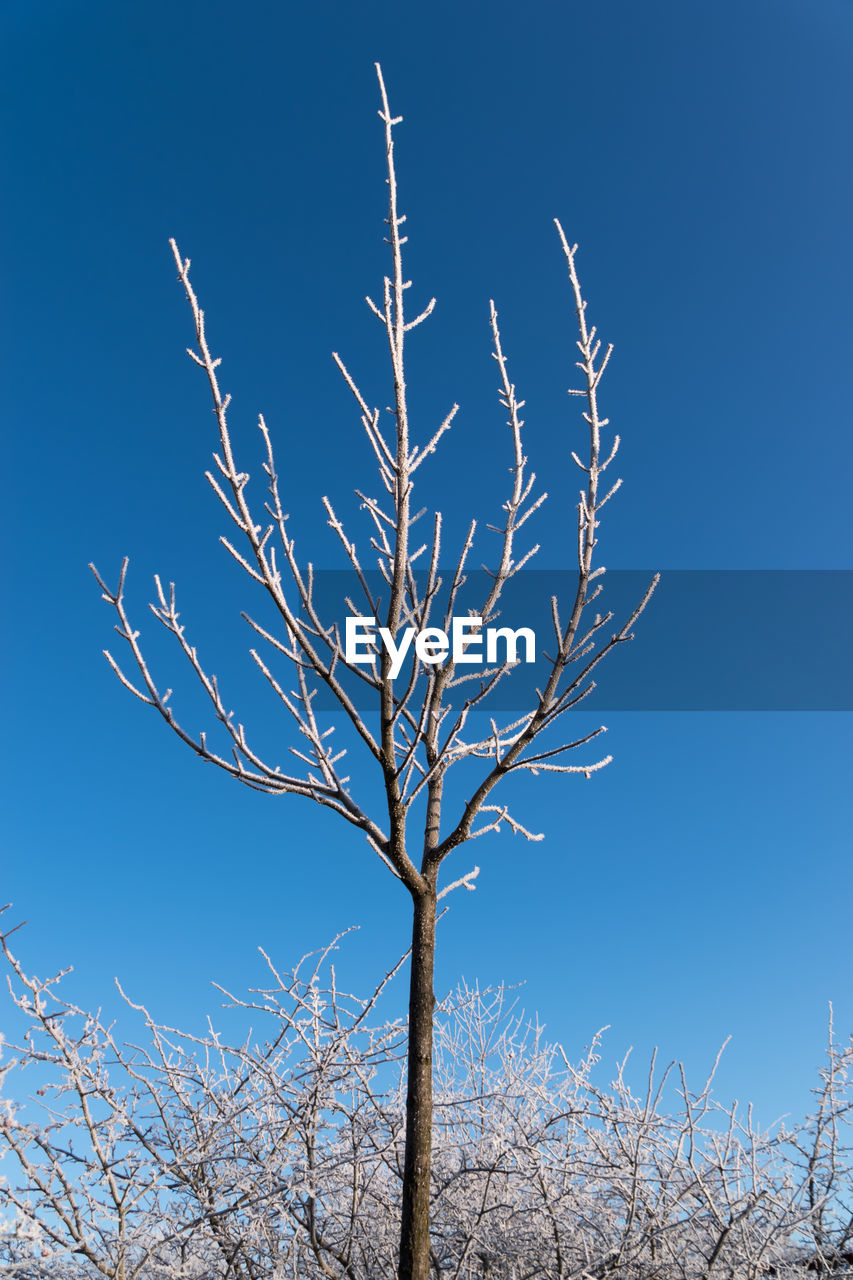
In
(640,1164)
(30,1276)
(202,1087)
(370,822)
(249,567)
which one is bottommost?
(30,1276)

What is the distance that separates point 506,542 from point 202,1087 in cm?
312

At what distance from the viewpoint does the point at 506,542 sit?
364 cm

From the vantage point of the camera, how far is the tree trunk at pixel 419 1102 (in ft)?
9.97

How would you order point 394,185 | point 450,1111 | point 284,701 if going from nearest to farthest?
point 394,185
point 284,701
point 450,1111

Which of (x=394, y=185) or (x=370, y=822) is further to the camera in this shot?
(x=370, y=822)

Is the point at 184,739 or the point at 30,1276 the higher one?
the point at 184,739

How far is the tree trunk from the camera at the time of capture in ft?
9.97

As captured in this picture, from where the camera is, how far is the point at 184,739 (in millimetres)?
3434

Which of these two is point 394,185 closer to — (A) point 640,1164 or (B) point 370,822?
(B) point 370,822

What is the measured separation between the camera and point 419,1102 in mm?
3230

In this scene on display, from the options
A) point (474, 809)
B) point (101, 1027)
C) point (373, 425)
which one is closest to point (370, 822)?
point (474, 809)

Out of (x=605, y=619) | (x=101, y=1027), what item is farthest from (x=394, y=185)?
(x=101, y=1027)

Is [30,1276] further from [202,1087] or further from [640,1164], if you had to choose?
[640,1164]

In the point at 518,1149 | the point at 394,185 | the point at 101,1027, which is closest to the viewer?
the point at 394,185
